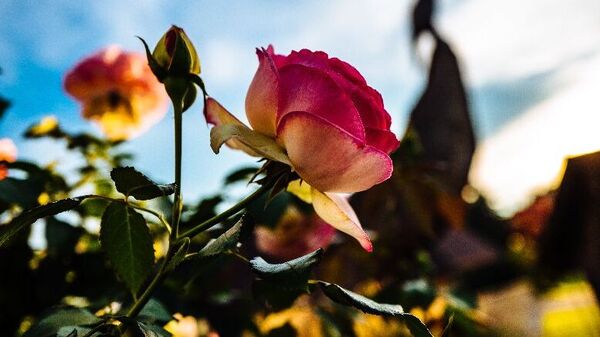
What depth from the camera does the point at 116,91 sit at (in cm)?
89

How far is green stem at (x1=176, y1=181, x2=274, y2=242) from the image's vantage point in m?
0.26

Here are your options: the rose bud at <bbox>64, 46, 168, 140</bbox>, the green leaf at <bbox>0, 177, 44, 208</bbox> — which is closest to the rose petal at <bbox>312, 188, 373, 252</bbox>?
the green leaf at <bbox>0, 177, 44, 208</bbox>

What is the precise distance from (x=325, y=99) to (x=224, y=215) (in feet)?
0.26

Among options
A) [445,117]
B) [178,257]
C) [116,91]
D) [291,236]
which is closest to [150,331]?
[178,257]

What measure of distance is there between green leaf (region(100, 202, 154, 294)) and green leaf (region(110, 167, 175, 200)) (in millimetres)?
21

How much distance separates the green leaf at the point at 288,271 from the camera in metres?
0.24

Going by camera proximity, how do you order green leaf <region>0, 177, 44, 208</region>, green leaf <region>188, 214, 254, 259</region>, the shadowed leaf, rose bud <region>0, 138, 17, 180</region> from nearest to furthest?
green leaf <region>188, 214, 254, 259</region> < green leaf <region>0, 177, 44, 208</region> < rose bud <region>0, 138, 17, 180</region> < the shadowed leaf

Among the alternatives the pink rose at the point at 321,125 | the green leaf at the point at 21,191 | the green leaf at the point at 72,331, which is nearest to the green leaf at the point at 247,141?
the pink rose at the point at 321,125

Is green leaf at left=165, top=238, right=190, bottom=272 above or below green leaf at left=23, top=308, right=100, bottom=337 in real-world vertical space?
above

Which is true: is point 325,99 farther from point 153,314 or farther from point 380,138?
point 153,314

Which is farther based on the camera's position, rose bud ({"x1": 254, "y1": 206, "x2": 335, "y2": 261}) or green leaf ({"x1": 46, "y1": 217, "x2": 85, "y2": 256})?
rose bud ({"x1": 254, "y1": 206, "x2": 335, "y2": 261})

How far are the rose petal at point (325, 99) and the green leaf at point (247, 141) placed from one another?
3cm

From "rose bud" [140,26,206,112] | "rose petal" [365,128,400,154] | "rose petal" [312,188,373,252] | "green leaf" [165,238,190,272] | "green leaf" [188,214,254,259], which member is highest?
"rose bud" [140,26,206,112]

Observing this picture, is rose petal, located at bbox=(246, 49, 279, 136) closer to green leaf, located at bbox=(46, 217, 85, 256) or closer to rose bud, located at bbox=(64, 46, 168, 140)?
green leaf, located at bbox=(46, 217, 85, 256)
